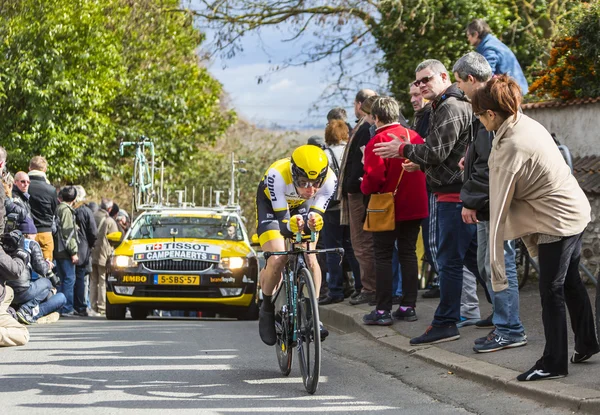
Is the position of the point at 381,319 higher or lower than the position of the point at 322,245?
lower

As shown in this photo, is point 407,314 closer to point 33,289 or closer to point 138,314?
point 33,289

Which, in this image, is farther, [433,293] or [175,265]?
[175,265]

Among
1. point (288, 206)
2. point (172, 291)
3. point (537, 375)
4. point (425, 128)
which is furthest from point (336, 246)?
point (537, 375)

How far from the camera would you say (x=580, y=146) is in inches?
526

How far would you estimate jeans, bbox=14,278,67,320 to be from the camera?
42.4 ft

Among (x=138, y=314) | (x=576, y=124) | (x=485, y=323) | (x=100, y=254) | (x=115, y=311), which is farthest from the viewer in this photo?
(x=100, y=254)

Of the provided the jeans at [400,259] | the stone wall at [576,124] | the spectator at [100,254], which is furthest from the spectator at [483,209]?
the spectator at [100,254]

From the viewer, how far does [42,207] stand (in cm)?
1528

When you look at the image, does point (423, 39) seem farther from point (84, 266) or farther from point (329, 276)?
point (329, 276)

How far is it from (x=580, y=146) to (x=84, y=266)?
8.13 metres

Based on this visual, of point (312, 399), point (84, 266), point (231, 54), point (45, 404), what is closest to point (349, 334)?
point (312, 399)


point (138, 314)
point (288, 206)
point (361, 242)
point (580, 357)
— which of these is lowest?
point (138, 314)

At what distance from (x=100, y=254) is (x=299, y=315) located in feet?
39.5

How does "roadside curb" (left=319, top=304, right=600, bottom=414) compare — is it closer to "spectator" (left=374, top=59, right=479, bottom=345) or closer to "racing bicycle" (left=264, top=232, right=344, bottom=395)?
"spectator" (left=374, top=59, right=479, bottom=345)
